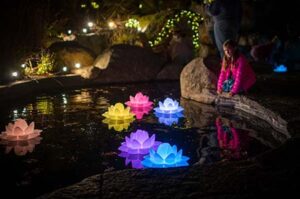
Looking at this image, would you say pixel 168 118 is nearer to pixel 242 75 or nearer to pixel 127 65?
pixel 242 75

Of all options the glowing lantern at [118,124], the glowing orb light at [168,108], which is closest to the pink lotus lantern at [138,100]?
the glowing orb light at [168,108]

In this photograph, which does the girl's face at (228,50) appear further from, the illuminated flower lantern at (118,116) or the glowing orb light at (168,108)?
the illuminated flower lantern at (118,116)

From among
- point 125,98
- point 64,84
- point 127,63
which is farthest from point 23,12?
point 125,98

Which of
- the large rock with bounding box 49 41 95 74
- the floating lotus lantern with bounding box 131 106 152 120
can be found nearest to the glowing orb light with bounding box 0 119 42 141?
the floating lotus lantern with bounding box 131 106 152 120

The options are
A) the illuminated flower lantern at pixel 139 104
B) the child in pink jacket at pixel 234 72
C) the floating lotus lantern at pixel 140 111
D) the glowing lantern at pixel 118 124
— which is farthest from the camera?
the illuminated flower lantern at pixel 139 104

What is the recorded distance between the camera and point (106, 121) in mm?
7164

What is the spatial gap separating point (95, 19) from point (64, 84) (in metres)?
5.79

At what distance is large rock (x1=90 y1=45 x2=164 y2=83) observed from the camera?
12.0m

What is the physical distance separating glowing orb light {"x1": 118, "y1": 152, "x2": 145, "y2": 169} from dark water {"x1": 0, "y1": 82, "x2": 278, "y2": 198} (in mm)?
82

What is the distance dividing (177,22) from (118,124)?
8617mm

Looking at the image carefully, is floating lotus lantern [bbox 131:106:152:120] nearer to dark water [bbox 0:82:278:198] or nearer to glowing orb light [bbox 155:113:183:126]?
dark water [bbox 0:82:278:198]

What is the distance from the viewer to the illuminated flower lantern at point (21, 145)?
5.58 meters

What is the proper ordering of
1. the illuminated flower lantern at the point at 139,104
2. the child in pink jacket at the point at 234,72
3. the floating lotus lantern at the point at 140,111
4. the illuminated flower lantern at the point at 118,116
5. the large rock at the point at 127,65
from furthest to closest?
1. the large rock at the point at 127,65
2. the illuminated flower lantern at the point at 139,104
3. the child in pink jacket at the point at 234,72
4. the floating lotus lantern at the point at 140,111
5. the illuminated flower lantern at the point at 118,116

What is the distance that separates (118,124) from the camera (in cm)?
697
